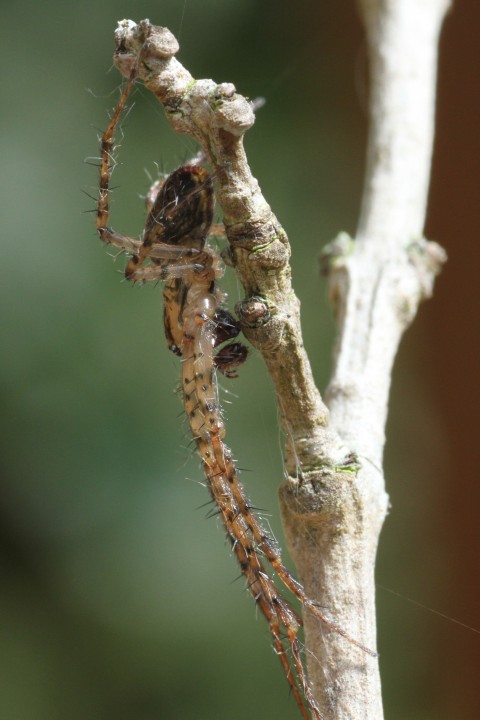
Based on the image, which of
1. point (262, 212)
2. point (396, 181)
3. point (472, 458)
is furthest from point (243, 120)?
point (472, 458)

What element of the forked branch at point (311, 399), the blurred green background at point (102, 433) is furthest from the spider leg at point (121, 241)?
the blurred green background at point (102, 433)

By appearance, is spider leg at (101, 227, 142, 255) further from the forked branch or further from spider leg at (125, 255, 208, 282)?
the forked branch

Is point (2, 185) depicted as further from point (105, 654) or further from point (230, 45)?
point (105, 654)

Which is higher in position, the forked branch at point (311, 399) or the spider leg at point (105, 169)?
the spider leg at point (105, 169)

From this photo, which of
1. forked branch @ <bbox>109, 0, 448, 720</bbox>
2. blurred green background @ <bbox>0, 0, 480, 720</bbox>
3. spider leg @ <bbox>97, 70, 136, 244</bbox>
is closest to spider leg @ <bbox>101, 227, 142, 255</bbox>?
spider leg @ <bbox>97, 70, 136, 244</bbox>

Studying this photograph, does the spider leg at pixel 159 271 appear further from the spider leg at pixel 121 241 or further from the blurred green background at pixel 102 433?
the blurred green background at pixel 102 433

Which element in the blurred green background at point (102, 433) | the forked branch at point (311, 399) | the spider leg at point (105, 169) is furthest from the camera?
the blurred green background at point (102, 433)

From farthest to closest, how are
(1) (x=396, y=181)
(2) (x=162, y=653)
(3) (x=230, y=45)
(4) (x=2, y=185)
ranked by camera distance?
(3) (x=230, y=45) → (2) (x=162, y=653) → (4) (x=2, y=185) → (1) (x=396, y=181)

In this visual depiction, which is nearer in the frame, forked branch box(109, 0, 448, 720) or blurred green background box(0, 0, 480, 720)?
forked branch box(109, 0, 448, 720)

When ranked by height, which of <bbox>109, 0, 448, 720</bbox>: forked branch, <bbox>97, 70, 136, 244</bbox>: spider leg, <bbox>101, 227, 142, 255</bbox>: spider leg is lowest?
<bbox>109, 0, 448, 720</bbox>: forked branch
